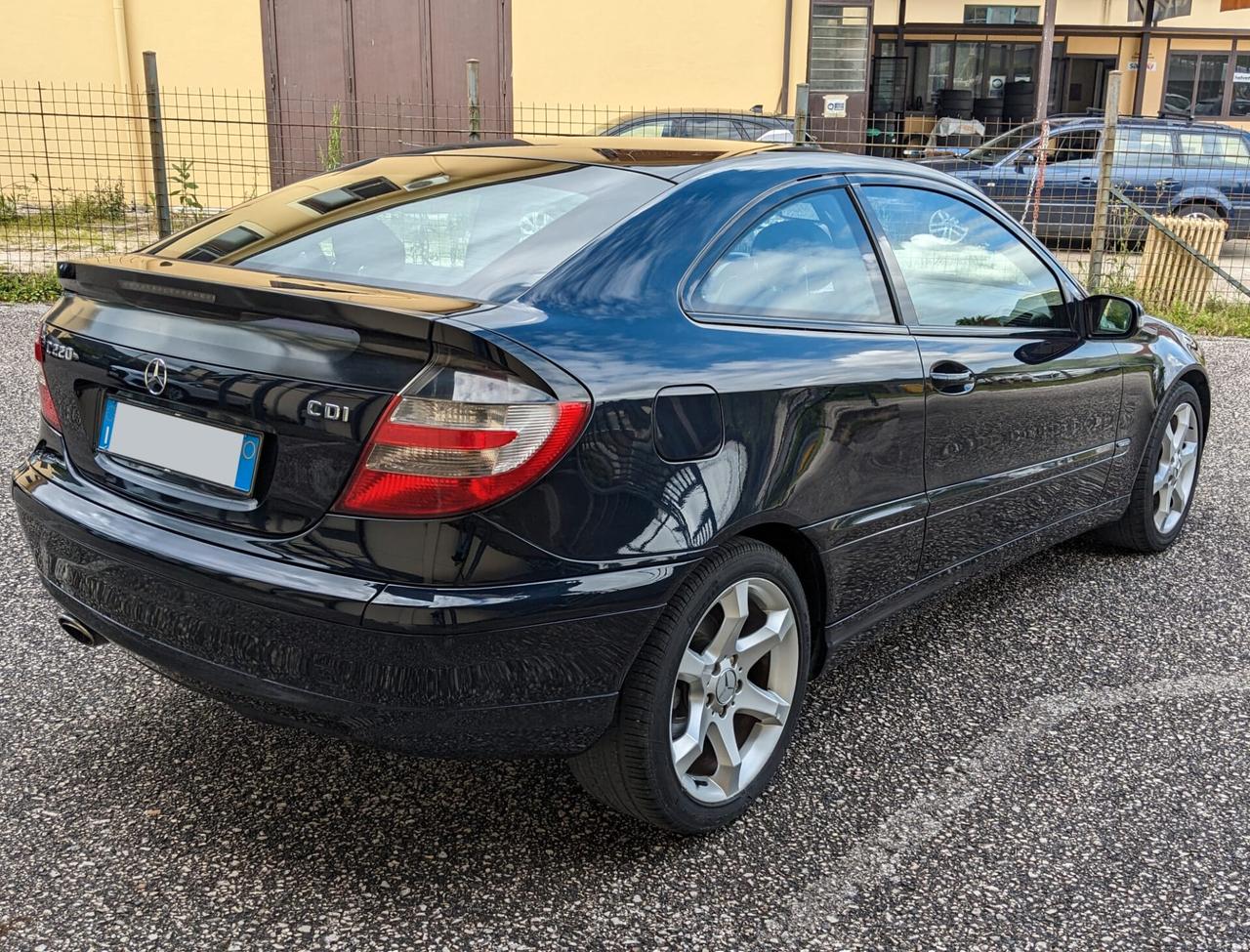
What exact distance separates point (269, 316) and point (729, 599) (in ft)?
3.58

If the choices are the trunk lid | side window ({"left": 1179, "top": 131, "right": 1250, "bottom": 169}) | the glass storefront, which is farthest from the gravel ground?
the glass storefront

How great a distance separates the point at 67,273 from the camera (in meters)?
2.59

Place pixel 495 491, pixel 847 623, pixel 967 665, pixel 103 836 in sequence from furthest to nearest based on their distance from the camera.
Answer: pixel 967 665, pixel 847 623, pixel 103 836, pixel 495 491

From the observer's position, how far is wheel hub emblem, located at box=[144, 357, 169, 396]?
226cm

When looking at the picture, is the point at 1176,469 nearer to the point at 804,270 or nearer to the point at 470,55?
the point at 804,270

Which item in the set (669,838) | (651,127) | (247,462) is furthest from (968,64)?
(247,462)

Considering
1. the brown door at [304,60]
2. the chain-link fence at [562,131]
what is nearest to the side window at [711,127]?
the chain-link fence at [562,131]

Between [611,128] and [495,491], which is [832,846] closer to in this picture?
[495,491]

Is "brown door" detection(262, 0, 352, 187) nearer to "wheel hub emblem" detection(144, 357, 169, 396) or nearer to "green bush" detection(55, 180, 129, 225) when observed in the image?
"green bush" detection(55, 180, 129, 225)

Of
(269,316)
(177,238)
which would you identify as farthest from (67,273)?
(269,316)

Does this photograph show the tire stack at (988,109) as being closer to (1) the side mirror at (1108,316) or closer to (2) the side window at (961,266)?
(1) the side mirror at (1108,316)

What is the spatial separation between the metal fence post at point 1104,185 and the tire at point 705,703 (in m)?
8.07

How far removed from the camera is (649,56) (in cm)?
1561

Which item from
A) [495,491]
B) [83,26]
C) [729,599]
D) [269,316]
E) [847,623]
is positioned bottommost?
[847,623]
